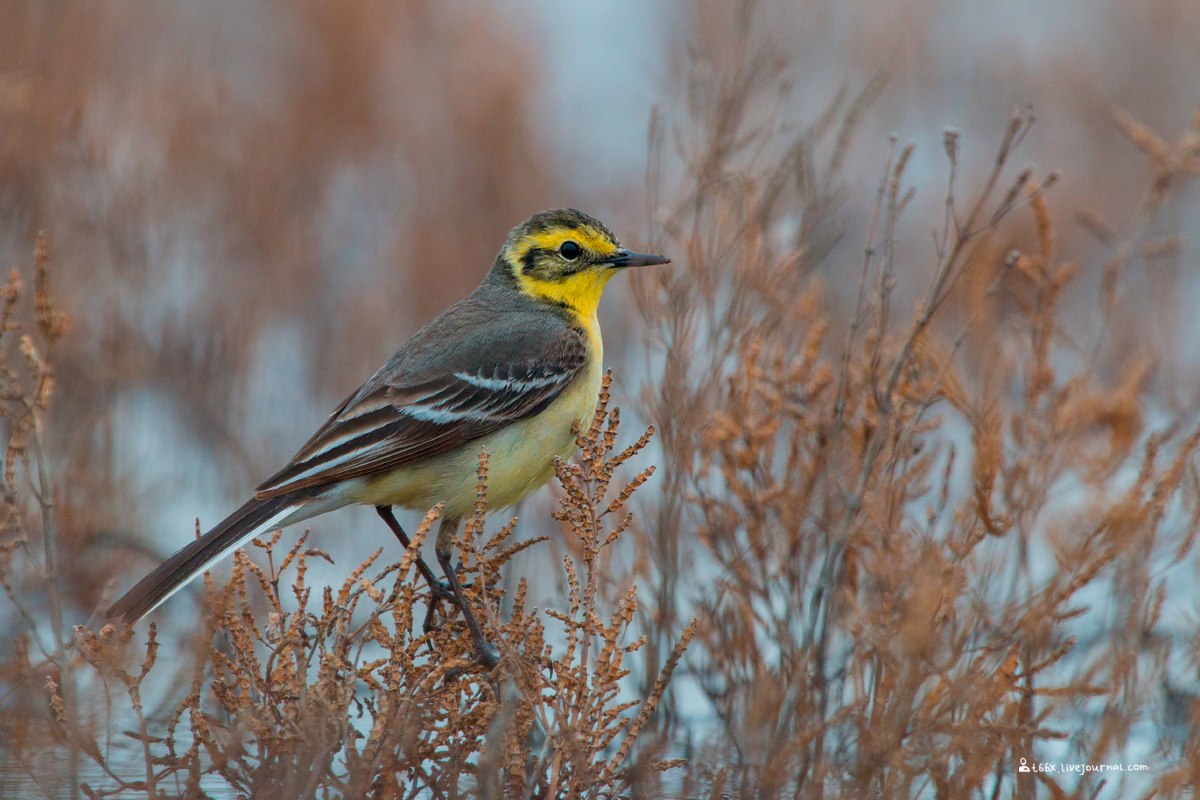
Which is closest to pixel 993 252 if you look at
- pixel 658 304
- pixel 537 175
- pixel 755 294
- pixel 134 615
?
pixel 755 294

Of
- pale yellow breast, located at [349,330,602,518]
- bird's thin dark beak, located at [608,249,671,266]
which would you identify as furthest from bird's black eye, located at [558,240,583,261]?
pale yellow breast, located at [349,330,602,518]

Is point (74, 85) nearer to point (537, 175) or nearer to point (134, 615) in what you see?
point (537, 175)

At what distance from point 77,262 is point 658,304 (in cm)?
463

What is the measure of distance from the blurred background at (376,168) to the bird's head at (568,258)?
21cm

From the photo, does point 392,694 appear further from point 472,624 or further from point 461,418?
point 461,418

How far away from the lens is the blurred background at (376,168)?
26.8ft

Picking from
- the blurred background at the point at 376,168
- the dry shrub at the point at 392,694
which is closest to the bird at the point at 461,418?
the blurred background at the point at 376,168

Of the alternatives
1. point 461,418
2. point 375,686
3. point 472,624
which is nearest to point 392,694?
point 375,686

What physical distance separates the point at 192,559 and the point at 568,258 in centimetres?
229

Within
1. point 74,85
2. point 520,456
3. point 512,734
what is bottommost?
point 512,734

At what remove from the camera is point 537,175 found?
11117 millimetres

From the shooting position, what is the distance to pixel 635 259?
5816mm

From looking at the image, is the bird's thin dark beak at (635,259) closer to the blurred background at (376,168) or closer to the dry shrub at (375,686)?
the blurred background at (376,168)

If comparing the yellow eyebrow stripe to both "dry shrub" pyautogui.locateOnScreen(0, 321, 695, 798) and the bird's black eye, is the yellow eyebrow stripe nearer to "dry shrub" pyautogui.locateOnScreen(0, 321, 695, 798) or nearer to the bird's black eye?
the bird's black eye
